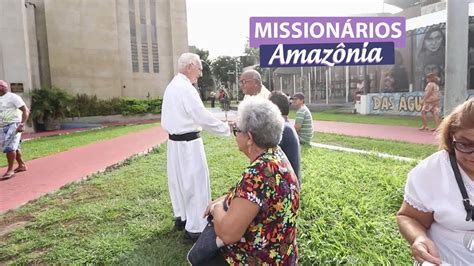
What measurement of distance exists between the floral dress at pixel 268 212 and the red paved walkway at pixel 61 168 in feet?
14.9

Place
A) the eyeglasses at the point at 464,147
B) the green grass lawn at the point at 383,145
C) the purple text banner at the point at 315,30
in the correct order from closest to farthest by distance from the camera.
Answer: the eyeglasses at the point at 464,147 → the green grass lawn at the point at 383,145 → the purple text banner at the point at 315,30

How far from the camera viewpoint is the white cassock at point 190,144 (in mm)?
3680

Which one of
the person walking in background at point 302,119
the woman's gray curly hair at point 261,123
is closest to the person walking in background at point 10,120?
the person walking in background at point 302,119

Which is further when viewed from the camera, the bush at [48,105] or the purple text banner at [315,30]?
the bush at [48,105]

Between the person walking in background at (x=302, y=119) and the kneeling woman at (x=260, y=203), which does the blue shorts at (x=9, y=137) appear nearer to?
the person walking in background at (x=302, y=119)

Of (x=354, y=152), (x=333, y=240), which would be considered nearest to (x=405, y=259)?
(x=333, y=240)

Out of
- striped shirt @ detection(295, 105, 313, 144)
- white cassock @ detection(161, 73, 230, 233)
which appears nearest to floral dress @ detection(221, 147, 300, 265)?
white cassock @ detection(161, 73, 230, 233)

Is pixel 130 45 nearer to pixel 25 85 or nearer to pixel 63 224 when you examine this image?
pixel 25 85

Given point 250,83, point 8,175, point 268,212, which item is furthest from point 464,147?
point 8,175

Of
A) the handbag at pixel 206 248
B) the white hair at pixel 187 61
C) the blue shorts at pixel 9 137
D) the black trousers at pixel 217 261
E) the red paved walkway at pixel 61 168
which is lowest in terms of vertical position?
the red paved walkway at pixel 61 168

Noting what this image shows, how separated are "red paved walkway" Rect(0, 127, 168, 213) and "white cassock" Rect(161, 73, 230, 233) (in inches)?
122

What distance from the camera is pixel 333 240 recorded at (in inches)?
127

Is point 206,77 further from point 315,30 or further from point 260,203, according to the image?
point 260,203

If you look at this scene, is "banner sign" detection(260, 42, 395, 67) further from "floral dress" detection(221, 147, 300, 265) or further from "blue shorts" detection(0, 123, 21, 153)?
"floral dress" detection(221, 147, 300, 265)
